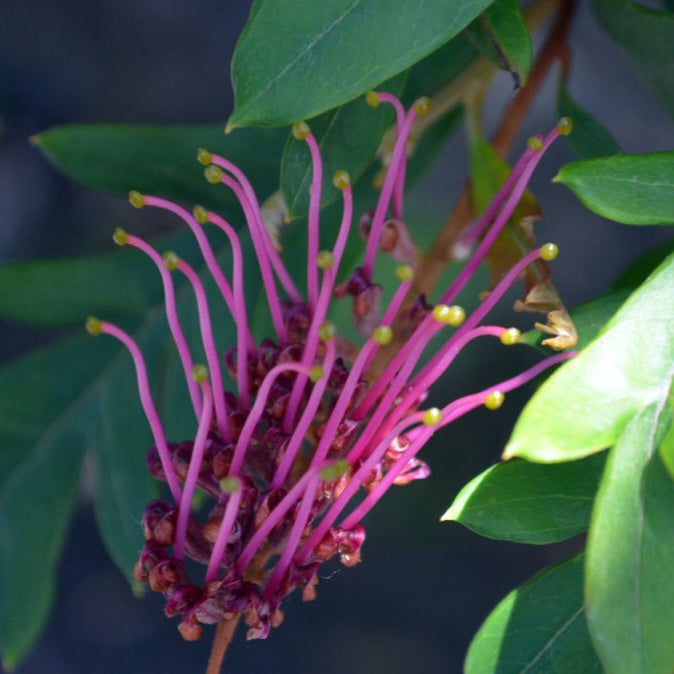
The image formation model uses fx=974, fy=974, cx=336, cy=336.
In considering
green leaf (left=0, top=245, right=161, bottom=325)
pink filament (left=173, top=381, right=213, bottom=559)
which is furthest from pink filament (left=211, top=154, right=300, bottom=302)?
green leaf (left=0, top=245, right=161, bottom=325)

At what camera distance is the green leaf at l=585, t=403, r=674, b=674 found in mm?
436

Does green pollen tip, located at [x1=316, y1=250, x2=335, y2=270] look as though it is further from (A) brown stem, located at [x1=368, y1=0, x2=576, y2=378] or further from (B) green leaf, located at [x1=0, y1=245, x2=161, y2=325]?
(B) green leaf, located at [x1=0, y1=245, x2=161, y2=325]

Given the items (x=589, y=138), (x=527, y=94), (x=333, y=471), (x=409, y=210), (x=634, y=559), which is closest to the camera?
(x=634, y=559)

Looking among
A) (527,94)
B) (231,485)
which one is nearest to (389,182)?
(231,485)

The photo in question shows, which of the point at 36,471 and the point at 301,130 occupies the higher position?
the point at 301,130

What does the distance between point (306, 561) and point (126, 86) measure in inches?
51.0

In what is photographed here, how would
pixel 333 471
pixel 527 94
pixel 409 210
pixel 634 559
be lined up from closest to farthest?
1. pixel 634 559
2. pixel 333 471
3. pixel 527 94
4. pixel 409 210

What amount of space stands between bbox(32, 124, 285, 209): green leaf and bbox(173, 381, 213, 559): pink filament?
1.32 feet

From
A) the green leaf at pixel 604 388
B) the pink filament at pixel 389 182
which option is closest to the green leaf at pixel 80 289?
the pink filament at pixel 389 182

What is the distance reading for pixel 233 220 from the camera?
99 centimetres

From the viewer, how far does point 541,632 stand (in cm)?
61

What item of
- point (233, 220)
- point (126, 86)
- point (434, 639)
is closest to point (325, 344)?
point (233, 220)

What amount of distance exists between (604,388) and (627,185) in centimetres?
16

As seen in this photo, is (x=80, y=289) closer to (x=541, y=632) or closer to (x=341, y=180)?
(x=341, y=180)
